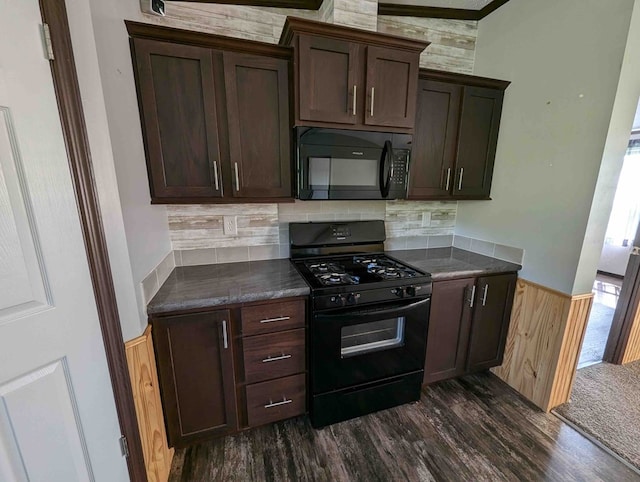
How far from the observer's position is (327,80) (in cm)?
153

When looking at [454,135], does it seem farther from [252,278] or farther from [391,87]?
[252,278]

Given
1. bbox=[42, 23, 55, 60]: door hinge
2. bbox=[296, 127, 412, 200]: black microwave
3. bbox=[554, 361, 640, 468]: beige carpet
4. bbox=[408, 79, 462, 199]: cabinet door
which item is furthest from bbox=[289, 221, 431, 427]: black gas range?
bbox=[42, 23, 55, 60]: door hinge

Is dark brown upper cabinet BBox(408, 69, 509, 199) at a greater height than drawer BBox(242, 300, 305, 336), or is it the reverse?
dark brown upper cabinet BBox(408, 69, 509, 199)

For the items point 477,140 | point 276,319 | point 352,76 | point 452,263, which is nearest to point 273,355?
point 276,319

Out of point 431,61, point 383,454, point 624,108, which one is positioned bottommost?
point 383,454

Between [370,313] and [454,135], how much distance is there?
1.45 metres

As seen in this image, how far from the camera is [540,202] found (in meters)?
1.85

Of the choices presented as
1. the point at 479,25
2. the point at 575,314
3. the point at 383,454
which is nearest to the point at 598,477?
the point at 575,314

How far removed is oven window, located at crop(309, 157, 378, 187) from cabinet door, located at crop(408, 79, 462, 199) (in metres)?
0.38

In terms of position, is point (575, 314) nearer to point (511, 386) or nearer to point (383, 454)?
point (511, 386)

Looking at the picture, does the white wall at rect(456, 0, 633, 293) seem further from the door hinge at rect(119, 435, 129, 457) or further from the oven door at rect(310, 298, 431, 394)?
the door hinge at rect(119, 435, 129, 457)

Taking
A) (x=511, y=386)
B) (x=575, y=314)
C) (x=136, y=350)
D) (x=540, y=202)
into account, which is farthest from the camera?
(x=511, y=386)

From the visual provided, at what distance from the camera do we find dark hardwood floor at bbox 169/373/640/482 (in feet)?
4.76

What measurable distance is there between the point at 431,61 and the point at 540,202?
1.38 m
